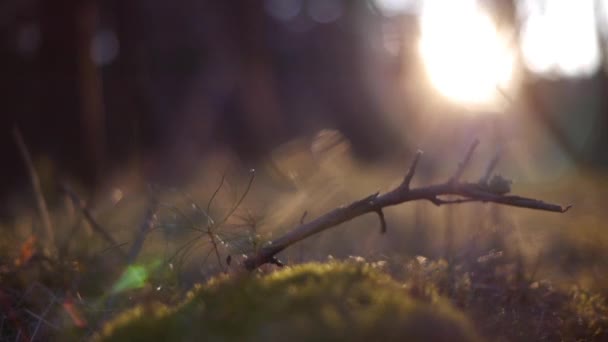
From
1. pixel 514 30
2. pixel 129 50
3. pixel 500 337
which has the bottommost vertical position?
pixel 500 337

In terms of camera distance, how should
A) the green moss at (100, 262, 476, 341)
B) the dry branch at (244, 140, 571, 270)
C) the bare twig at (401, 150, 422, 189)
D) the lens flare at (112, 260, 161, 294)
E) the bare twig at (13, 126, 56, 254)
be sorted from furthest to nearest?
1. the bare twig at (13, 126, 56, 254)
2. the lens flare at (112, 260, 161, 294)
3. the dry branch at (244, 140, 571, 270)
4. the bare twig at (401, 150, 422, 189)
5. the green moss at (100, 262, 476, 341)

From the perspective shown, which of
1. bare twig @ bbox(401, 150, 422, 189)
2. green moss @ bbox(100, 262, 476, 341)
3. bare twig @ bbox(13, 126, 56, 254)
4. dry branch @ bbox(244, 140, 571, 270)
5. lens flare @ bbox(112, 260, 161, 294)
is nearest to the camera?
green moss @ bbox(100, 262, 476, 341)

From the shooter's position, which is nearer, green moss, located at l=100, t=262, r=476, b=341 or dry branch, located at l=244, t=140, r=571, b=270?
green moss, located at l=100, t=262, r=476, b=341

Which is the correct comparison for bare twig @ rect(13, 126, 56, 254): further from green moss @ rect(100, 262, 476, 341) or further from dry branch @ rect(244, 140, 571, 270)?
green moss @ rect(100, 262, 476, 341)

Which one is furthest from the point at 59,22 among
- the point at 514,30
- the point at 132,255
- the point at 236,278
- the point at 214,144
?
the point at 236,278

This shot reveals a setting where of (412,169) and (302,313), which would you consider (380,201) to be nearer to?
(412,169)

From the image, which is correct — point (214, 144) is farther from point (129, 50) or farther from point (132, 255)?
point (132, 255)

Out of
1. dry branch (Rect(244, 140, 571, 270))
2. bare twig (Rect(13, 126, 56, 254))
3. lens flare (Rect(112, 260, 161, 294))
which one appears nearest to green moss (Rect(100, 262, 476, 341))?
dry branch (Rect(244, 140, 571, 270))

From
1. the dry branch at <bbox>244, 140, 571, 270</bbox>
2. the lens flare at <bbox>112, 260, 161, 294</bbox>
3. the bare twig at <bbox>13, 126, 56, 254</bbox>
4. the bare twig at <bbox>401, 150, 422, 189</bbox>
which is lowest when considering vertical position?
the lens flare at <bbox>112, 260, 161, 294</bbox>
